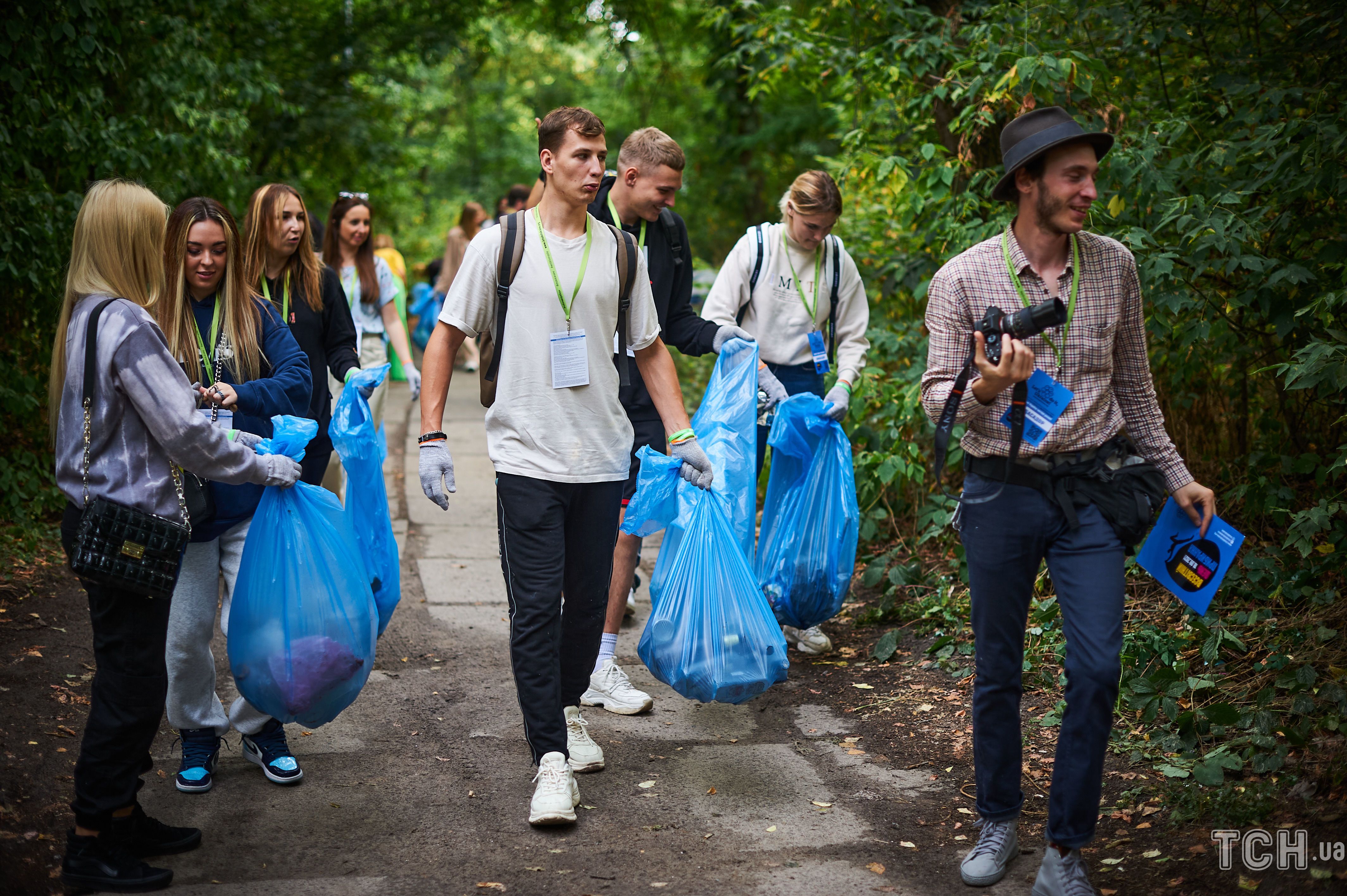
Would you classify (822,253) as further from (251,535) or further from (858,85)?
(251,535)

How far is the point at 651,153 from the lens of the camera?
416cm

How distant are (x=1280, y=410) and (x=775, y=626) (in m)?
2.35

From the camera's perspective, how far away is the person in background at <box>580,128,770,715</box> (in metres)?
4.19

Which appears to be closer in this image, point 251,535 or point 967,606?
point 251,535

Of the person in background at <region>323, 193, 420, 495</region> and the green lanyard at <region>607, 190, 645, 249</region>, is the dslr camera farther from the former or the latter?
the person in background at <region>323, 193, 420, 495</region>

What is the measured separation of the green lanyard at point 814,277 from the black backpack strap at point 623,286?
134 cm

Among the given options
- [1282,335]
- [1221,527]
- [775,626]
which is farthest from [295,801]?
[1282,335]

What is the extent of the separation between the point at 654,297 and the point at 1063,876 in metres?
2.48

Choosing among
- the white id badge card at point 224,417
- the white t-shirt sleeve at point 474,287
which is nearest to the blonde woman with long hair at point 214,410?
the white id badge card at point 224,417

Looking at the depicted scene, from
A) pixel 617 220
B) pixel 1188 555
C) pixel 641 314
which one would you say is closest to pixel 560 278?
pixel 641 314

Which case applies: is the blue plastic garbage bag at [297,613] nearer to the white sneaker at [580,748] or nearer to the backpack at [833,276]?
the white sneaker at [580,748]

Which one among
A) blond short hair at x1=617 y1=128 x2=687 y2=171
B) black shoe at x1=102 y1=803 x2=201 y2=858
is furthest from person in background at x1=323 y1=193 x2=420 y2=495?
black shoe at x1=102 y1=803 x2=201 y2=858

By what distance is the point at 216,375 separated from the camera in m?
3.55

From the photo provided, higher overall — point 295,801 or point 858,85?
point 858,85
